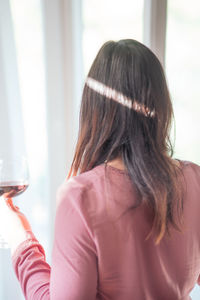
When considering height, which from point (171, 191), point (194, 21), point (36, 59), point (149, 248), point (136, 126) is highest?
point (194, 21)

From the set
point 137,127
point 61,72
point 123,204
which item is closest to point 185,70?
point 61,72

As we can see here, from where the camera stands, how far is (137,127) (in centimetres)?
65

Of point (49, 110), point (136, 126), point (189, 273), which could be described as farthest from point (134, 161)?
point (49, 110)

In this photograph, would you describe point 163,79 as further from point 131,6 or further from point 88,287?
point 131,6

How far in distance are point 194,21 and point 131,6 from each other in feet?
0.80

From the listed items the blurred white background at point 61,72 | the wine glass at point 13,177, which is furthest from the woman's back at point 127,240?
the blurred white background at point 61,72

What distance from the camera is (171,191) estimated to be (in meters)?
0.66

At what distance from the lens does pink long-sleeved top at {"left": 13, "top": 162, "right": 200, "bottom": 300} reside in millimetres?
606

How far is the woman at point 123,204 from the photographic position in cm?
61

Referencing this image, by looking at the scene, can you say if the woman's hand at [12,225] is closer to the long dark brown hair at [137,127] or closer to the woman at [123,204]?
the woman at [123,204]

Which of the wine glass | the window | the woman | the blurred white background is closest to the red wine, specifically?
the wine glass

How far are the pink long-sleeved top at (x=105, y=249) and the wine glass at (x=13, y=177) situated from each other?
0.57 ft

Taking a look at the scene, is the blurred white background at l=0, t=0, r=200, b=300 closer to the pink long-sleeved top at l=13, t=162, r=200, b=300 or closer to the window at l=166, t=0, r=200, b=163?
the window at l=166, t=0, r=200, b=163

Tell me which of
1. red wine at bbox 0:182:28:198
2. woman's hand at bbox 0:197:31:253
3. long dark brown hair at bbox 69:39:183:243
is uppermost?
long dark brown hair at bbox 69:39:183:243
